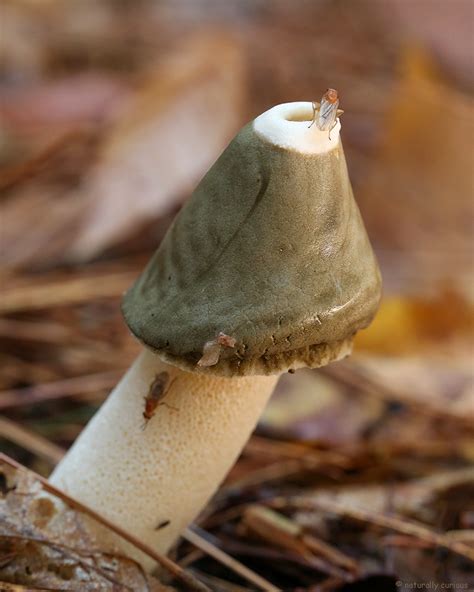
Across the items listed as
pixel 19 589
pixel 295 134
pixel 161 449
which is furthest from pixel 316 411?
pixel 295 134

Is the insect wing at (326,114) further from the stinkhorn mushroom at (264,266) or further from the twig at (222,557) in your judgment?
the twig at (222,557)

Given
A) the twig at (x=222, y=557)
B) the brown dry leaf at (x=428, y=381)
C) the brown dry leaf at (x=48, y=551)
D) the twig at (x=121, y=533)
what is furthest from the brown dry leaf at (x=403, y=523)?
the brown dry leaf at (x=48, y=551)

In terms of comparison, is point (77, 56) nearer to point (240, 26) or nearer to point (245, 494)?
point (240, 26)

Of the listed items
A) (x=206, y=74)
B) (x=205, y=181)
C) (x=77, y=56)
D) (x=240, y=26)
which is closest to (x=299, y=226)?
(x=205, y=181)

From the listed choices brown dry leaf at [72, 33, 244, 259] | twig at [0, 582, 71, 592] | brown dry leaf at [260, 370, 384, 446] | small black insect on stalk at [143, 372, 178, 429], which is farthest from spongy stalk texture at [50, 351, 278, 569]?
brown dry leaf at [72, 33, 244, 259]

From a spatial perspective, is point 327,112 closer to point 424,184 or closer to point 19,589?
point 19,589

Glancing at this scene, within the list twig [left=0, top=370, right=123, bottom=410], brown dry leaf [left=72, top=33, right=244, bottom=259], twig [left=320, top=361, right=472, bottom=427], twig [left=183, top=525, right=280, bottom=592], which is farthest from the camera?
brown dry leaf [left=72, top=33, right=244, bottom=259]

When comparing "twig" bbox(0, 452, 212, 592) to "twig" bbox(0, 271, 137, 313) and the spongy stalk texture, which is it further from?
"twig" bbox(0, 271, 137, 313)
